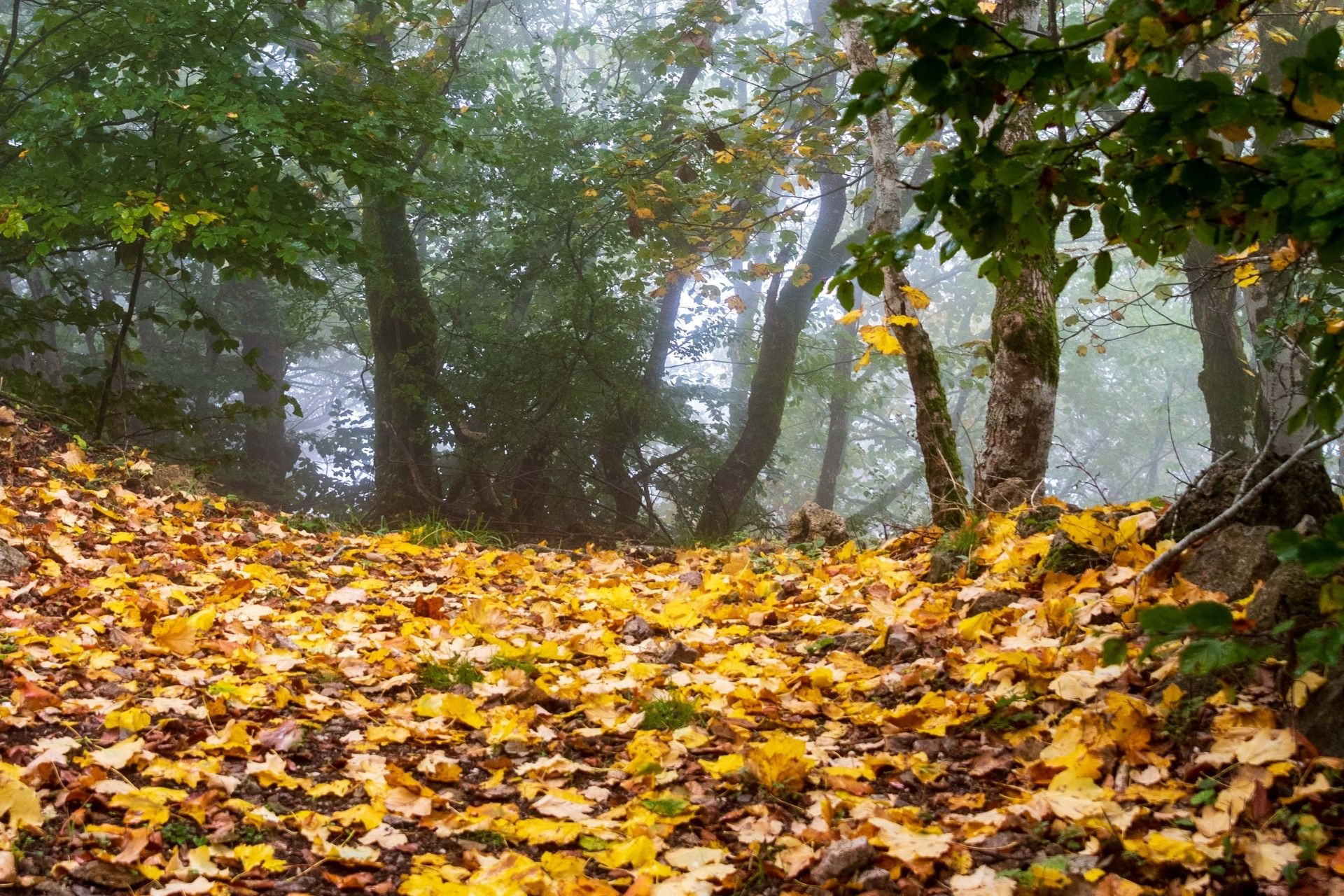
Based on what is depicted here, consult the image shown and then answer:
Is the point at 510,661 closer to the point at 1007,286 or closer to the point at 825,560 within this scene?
the point at 825,560

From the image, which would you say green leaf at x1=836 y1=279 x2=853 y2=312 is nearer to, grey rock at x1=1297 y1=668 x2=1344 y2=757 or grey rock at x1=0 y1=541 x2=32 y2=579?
grey rock at x1=1297 y1=668 x2=1344 y2=757

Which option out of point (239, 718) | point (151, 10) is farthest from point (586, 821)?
point (151, 10)

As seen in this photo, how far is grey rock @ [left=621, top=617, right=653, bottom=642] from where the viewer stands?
399cm

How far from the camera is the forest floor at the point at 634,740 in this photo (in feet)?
6.50

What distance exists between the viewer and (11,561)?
3799mm

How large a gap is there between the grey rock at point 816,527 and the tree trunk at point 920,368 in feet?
3.60

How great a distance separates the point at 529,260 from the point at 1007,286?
6.33 metres

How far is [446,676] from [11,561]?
73.3 inches

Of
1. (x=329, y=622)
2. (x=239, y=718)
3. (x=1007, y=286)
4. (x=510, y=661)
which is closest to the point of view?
(x=239, y=718)

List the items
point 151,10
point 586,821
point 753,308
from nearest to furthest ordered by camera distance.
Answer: point 586,821, point 151,10, point 753,308

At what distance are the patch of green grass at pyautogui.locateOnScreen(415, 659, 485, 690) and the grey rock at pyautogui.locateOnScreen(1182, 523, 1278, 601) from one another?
7.61ft

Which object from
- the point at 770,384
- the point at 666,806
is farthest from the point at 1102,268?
the point at 770,384

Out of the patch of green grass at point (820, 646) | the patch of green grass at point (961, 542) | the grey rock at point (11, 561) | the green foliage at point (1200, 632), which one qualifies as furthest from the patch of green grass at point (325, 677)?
the green foliage at point (1200, 632)

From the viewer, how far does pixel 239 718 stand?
2.83 m
